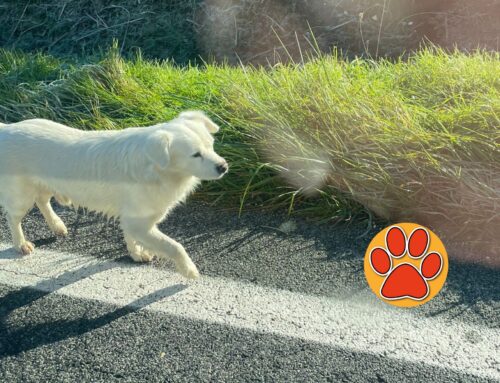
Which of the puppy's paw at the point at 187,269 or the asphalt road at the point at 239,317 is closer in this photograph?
the asphalt road at the point at 239,317

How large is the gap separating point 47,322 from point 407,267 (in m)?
1.64

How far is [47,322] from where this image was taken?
7.79 feet

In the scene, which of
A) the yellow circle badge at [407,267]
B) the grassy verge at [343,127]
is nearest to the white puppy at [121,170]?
the grassy verge at [343,127]

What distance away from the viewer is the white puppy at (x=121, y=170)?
2.60 meters

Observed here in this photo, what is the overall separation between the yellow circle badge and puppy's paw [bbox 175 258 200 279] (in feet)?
2.74

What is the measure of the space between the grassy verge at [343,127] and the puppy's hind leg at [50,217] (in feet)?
2.84

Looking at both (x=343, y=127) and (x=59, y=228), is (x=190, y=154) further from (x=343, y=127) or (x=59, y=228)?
(x=343, y=127)

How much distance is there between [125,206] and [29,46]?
4.83 m

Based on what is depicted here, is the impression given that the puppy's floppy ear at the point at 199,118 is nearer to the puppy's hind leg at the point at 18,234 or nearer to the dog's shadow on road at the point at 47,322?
the dog's shadow on road at the point at 47,322

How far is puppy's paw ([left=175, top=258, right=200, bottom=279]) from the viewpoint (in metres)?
2.62

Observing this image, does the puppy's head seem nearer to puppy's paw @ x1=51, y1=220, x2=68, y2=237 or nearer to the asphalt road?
the asphalt road

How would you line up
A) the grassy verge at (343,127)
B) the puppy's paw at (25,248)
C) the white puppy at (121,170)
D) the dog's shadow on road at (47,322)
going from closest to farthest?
1. the dog's shadow on road at (47,322)
2. the white puppy at (121,170)
3. the puppy's paw at (25,248)
4. the grassy verge at (343,127)

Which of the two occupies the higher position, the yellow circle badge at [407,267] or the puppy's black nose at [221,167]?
the puppy's black nose at [221,167]

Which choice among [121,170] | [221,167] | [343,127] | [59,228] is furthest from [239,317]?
[343,127]
